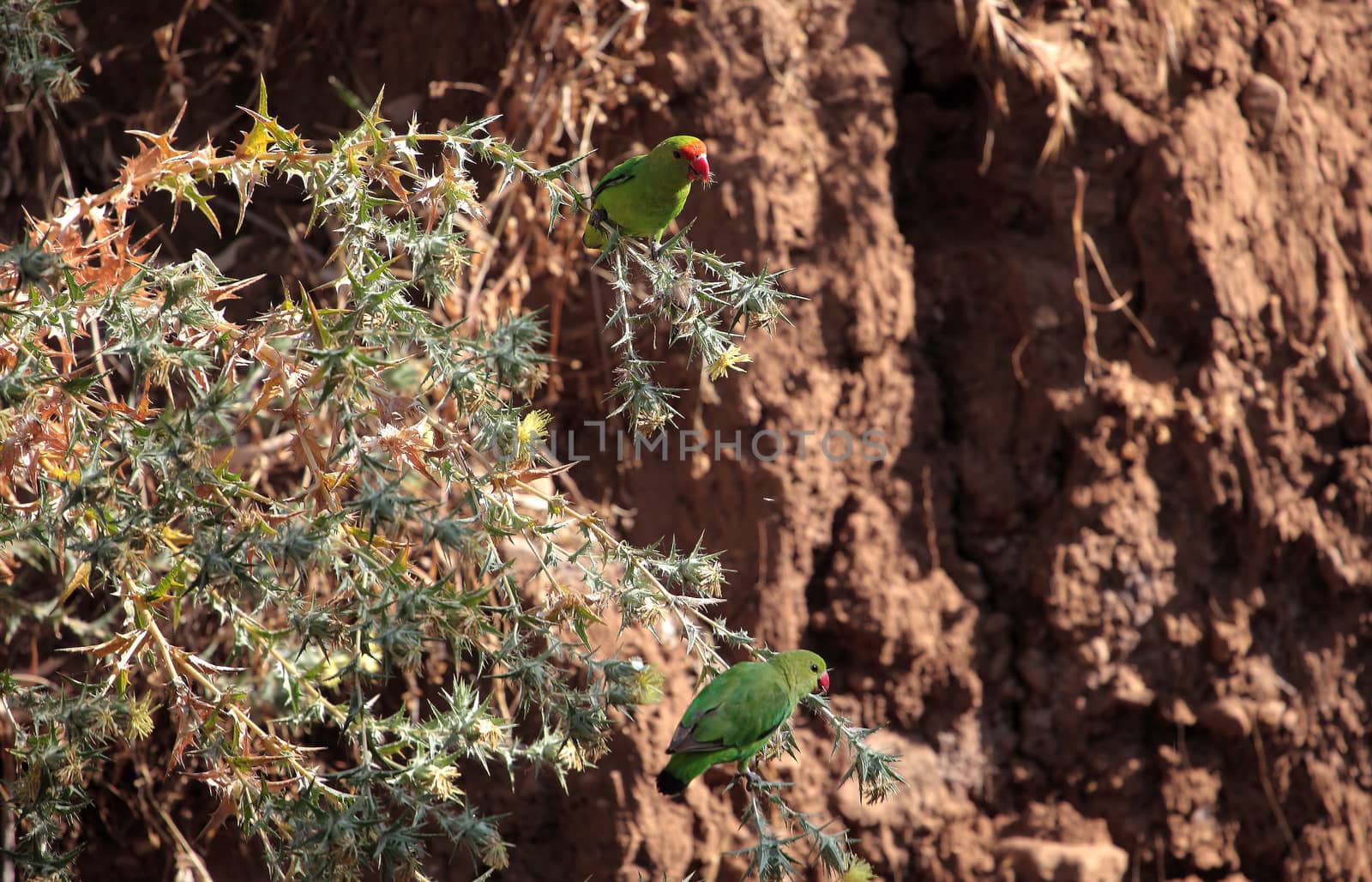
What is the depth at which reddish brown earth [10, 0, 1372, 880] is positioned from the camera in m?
3.81

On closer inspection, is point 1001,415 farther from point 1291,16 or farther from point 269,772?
point 269,772

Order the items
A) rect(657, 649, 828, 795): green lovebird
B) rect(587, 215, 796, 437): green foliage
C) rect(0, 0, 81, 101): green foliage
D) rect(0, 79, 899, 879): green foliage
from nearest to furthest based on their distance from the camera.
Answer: rect(0, 79, 899, 879): green foliage, rect(587, 215, 796, 437): green foliage, rect(657, 649, 828, 795): green lovebird, rect(0, 0, 81, 101): green foliage

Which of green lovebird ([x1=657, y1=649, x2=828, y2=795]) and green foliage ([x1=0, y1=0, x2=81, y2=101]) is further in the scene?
green foliage ([x1=0, y1=0, x2=81, y2=101])

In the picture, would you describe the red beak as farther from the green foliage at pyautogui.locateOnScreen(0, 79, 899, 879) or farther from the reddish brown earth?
the reddish brown earth

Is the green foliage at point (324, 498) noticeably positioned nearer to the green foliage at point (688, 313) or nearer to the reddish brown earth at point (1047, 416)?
the green foliage at point (688, 313)

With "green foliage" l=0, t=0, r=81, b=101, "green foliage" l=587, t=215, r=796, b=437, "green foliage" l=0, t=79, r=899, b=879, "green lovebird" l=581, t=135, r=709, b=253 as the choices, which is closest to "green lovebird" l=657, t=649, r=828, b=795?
"green foliage" l=0, t=79, r=899, b=879

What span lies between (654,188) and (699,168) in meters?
0.12

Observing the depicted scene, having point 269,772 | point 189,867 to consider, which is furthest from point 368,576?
point 189,867

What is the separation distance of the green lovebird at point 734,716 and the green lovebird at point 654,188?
1.03 metres

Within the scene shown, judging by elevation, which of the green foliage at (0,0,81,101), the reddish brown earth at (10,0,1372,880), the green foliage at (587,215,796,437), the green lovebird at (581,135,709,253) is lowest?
the reddish brown earth at (10,0,1372,880)

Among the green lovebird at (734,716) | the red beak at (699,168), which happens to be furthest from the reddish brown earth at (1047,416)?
the green lovebird at (734,716)

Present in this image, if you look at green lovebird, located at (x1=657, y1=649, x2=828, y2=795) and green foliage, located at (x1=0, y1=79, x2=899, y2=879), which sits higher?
green foliage, located at (x1=0, y1=79, x2=899, y2=879)

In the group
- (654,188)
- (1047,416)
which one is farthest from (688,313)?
(1047,416)

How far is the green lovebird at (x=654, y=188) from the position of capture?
7.97 ft
